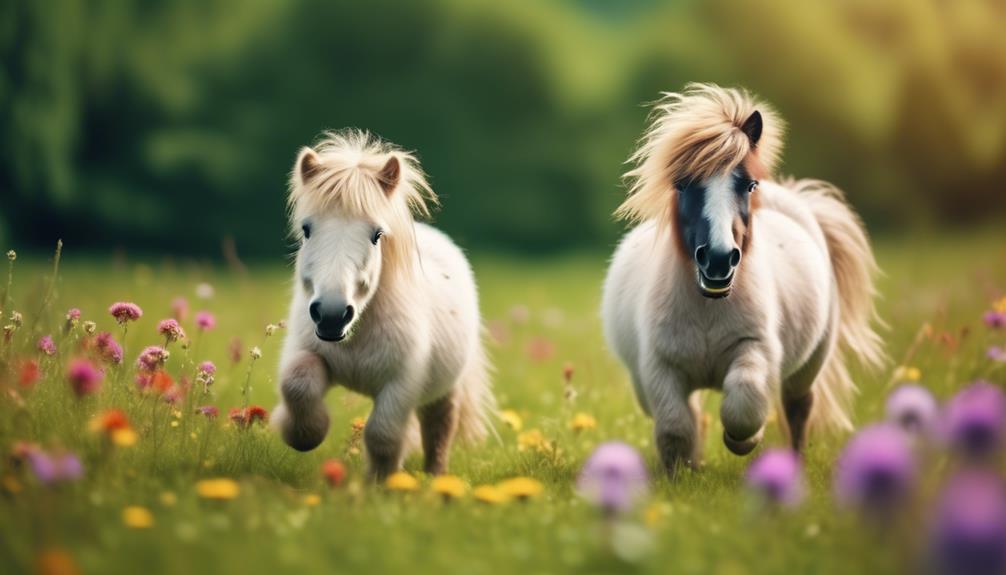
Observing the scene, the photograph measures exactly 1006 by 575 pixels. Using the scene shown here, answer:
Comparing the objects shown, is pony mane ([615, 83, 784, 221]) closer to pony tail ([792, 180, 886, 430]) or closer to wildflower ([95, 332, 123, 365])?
pony tail ([792, 180, 886, 430])

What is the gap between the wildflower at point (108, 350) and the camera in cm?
480

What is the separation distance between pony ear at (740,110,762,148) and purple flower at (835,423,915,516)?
2778 mm

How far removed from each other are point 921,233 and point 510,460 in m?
17.6

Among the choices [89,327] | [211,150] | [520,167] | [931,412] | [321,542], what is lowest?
[321,542]

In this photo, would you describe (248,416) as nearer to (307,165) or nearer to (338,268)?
(338,268)

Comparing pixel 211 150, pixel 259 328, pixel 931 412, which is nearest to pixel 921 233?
pixel 211 150

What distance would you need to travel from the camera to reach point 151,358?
190 inches

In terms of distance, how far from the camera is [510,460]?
5.71 metres

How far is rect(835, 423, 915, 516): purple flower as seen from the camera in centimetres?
241

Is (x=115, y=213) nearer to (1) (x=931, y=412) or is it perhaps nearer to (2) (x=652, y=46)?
(2) (x=652, y=46)

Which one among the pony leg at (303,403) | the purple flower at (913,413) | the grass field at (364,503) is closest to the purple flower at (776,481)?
the grass field at (364,503)

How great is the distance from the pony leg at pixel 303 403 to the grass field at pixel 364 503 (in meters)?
0.22

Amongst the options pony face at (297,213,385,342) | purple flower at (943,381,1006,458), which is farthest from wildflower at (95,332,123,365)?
purple flower at (943,381,1006,458)

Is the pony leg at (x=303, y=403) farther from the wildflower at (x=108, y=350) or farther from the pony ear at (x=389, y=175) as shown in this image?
the pony ear at (x=389, y=175)
